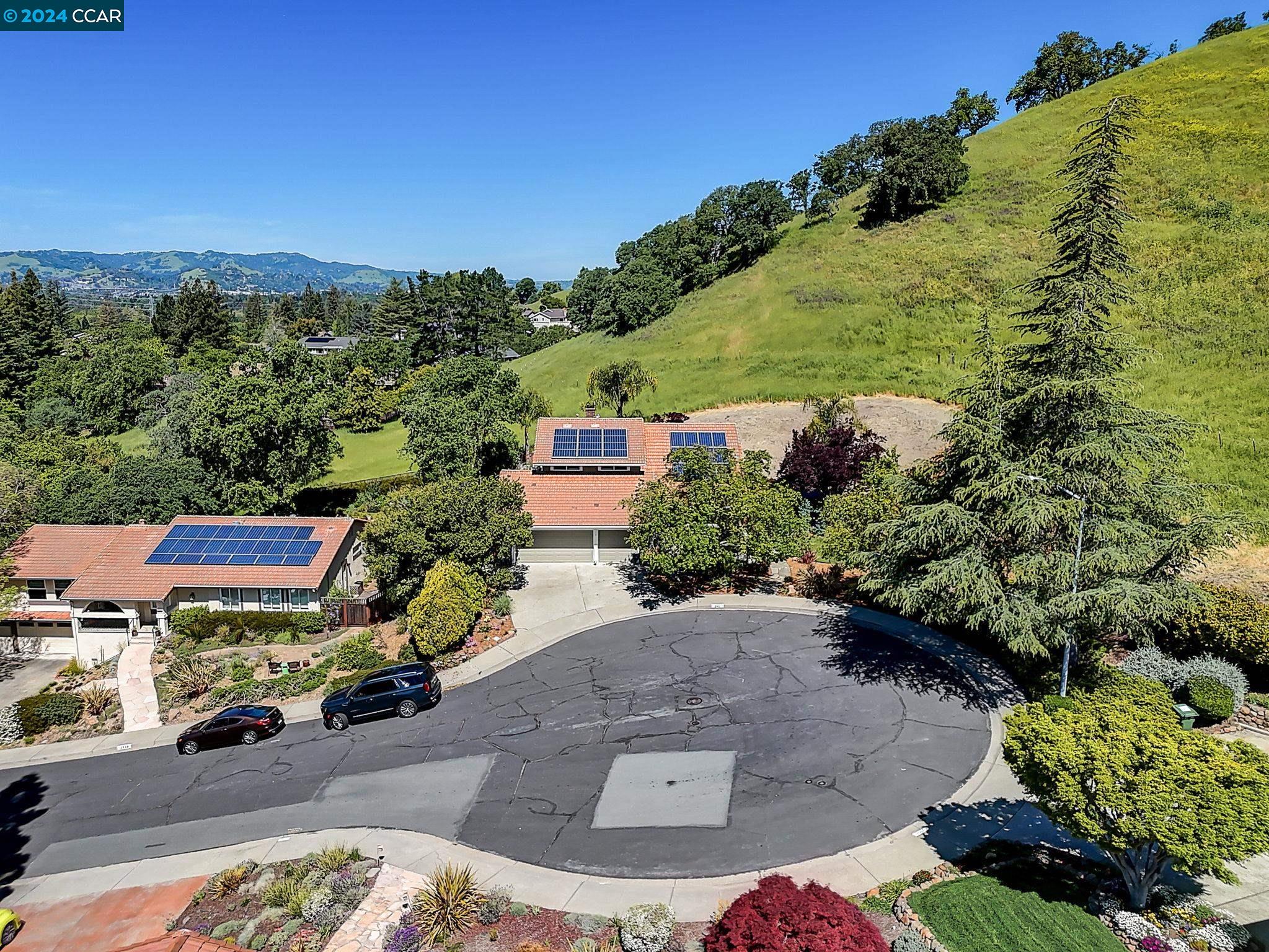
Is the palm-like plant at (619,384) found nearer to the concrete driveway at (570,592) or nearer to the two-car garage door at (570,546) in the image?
the two-car garage door at (570,546)

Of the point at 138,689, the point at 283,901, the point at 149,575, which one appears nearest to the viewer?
the point at 283,901

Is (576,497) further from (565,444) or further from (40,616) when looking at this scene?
(40,616)

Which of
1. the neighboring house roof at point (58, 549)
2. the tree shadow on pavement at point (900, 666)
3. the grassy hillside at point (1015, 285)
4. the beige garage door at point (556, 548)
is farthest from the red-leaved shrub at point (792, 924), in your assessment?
the neighboring house roof at point (58, 549)

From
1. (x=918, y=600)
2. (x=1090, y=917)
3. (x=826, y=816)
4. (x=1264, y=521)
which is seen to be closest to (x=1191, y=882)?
(x=1090, y=917)

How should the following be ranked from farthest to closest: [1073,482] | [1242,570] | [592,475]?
[592,475] < [1242,570] < [1073,482]

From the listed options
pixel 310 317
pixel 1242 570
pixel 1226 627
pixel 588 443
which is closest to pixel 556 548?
pixel 588 443

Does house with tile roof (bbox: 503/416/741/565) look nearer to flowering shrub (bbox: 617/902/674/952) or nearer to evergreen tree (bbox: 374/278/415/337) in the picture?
flowering shrub (bbox: 617/902/674/952)

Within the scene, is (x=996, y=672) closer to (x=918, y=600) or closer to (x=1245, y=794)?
(x=918, y=600)
